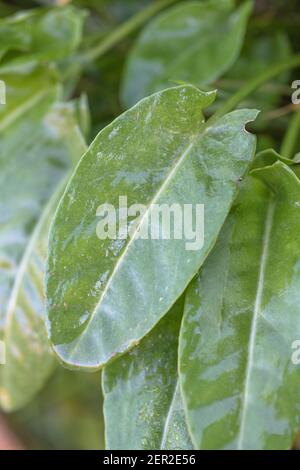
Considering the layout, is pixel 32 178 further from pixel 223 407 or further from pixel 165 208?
pixel 223 407

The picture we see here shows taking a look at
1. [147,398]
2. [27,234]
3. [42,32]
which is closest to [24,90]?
[42,32]

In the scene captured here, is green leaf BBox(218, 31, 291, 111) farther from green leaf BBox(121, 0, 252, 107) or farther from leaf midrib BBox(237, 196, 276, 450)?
leaf midrib BBox(237, 196, 276, 450)

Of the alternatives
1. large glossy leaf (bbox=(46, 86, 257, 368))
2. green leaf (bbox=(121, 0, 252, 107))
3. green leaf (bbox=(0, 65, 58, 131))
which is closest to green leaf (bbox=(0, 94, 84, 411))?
green leaf (bbox=(0, 65, 58, 131))

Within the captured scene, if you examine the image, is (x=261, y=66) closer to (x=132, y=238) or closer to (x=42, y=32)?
(x=42, y=32)

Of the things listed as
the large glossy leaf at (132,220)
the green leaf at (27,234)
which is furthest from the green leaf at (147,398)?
the green leaf at (27,234)

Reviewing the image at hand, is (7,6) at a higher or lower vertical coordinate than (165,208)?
higher

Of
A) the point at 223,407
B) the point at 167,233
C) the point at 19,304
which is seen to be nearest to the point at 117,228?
the point at 167,233
